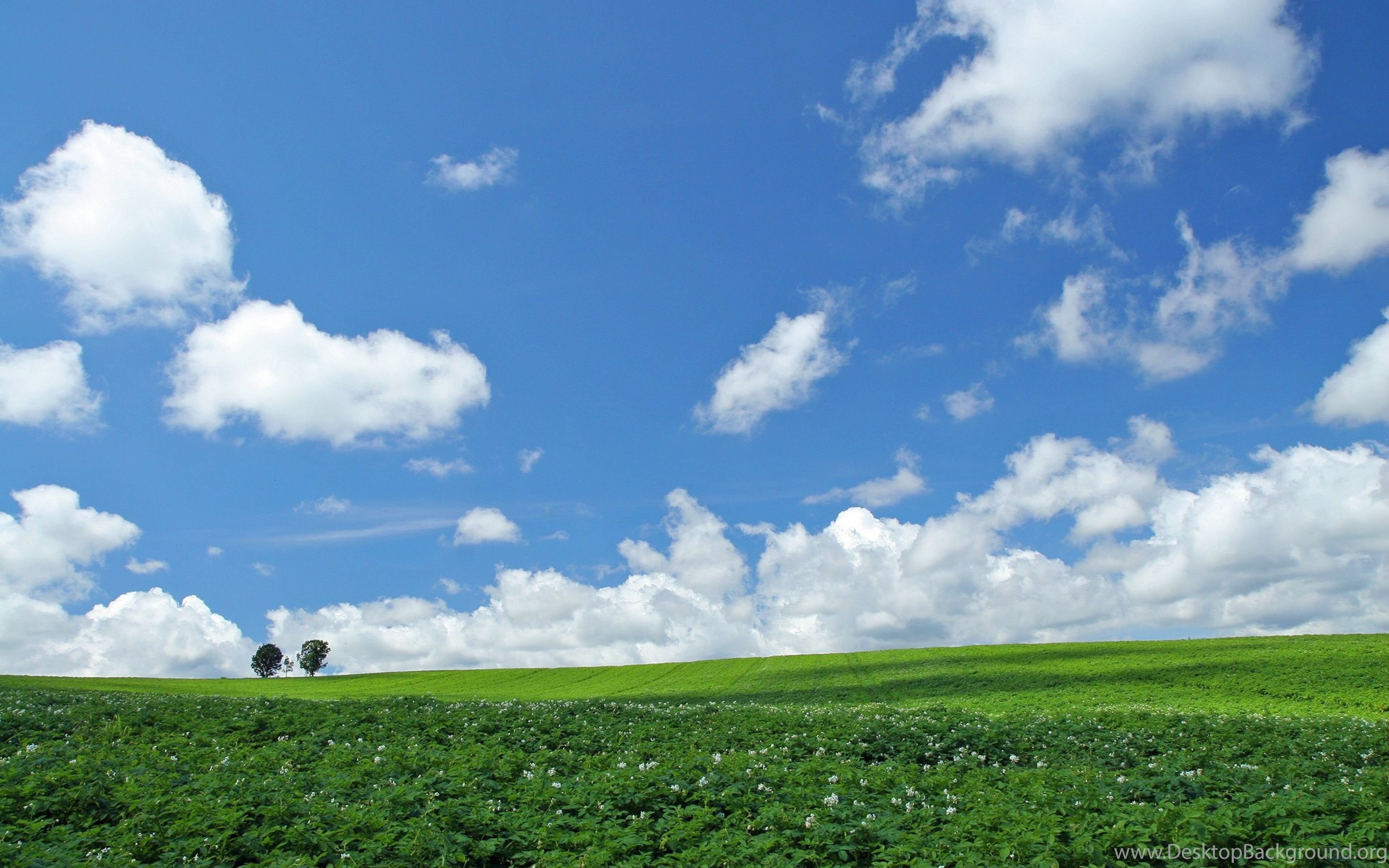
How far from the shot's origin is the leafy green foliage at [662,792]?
29.1 ft

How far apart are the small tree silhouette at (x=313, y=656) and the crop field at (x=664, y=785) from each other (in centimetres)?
9557

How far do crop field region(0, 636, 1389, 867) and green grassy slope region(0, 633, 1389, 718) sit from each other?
37.8 feet

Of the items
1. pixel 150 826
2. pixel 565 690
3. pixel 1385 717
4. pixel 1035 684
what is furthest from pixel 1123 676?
pixel 150 826

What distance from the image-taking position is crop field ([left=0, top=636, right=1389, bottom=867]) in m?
8.84

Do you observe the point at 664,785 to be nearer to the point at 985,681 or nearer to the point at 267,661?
the point at 985,681

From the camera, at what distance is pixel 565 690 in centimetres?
5922

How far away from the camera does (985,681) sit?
4788 cm

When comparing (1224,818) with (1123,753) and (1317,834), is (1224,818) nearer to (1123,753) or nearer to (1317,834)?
(1317,834)

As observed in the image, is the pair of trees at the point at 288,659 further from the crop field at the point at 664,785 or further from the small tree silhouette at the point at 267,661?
the crop field at the point at 664,785

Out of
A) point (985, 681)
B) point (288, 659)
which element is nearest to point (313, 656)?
point (288, 659)

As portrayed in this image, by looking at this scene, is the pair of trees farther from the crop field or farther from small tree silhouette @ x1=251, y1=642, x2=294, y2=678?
the crop field

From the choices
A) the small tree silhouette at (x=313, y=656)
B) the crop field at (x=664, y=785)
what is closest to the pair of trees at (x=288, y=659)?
the small tree silhouette at (x=313, y=656)

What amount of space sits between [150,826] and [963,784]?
40.4 feet

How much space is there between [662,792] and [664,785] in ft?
0.96
